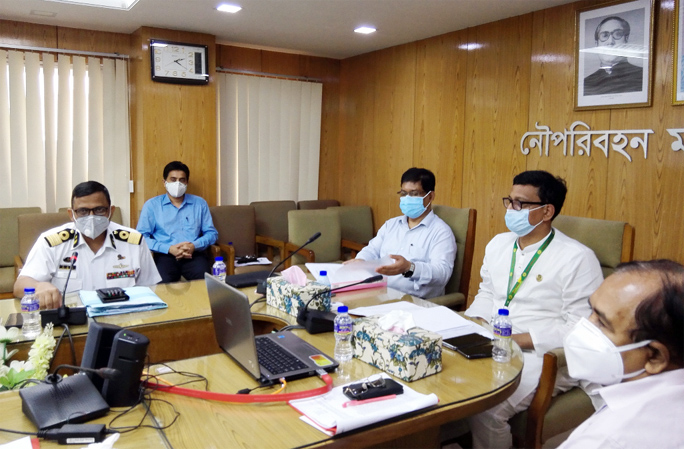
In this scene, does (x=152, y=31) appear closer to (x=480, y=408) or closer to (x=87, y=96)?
(x=87, y=96)

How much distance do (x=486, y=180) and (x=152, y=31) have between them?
2.96 m

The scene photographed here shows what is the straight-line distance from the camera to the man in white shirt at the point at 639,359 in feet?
3.16

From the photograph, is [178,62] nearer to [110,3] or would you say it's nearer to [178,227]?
[110,3]

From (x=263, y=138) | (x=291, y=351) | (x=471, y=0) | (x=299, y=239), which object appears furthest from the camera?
(x=263, y=138)

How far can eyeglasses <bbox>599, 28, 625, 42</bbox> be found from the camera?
11.0 feet

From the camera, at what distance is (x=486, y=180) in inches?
170

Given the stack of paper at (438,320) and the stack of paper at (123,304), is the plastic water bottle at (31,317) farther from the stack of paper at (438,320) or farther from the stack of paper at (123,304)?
the stack of paper at (438,320)

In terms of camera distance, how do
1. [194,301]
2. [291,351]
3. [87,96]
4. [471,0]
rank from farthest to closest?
[87,96] → [471,0] → [194,301] → [291,351]

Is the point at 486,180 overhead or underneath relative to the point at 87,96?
underneath

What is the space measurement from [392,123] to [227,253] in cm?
202

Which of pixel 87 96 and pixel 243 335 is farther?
pixel 87 96

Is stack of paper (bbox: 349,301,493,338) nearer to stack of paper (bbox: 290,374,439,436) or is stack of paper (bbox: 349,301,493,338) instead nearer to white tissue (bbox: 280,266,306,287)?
white tissue (bbox: 280,266,306,287)

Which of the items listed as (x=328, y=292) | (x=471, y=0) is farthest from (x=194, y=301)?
(x=471, y=0)

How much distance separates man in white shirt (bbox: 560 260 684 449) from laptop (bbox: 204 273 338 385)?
79 centimetres
